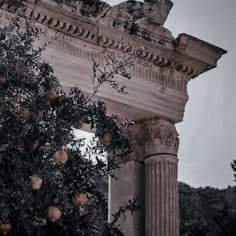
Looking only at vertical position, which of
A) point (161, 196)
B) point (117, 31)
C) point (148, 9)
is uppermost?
point (148, 9)

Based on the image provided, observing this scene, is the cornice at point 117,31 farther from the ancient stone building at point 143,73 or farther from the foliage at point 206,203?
the foliage at point 206,203

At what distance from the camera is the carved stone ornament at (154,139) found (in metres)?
12.0

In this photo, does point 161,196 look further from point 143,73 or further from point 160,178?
point 143,73

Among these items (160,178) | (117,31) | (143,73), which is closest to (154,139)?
(160,178)

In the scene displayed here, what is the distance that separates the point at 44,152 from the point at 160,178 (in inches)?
232

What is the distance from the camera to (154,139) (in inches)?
473

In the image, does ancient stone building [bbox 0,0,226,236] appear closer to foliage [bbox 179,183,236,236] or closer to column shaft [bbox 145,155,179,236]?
column shaft [bbox 145,155,179,236]

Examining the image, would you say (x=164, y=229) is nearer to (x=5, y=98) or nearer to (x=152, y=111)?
(x=152, y=111)

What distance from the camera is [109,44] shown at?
11.3 m

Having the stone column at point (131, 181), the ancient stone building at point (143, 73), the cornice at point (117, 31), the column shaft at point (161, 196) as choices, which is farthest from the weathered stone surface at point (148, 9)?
the column shaft at point (161, 196)

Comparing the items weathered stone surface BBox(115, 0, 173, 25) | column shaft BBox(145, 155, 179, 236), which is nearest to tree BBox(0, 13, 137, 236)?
column shaft BBox(145, 155, 179, 236)

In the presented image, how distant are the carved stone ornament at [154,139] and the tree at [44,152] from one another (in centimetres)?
503

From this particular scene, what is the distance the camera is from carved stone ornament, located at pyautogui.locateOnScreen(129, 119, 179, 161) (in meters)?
12.0

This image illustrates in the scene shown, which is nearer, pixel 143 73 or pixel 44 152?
pixel 44 152
